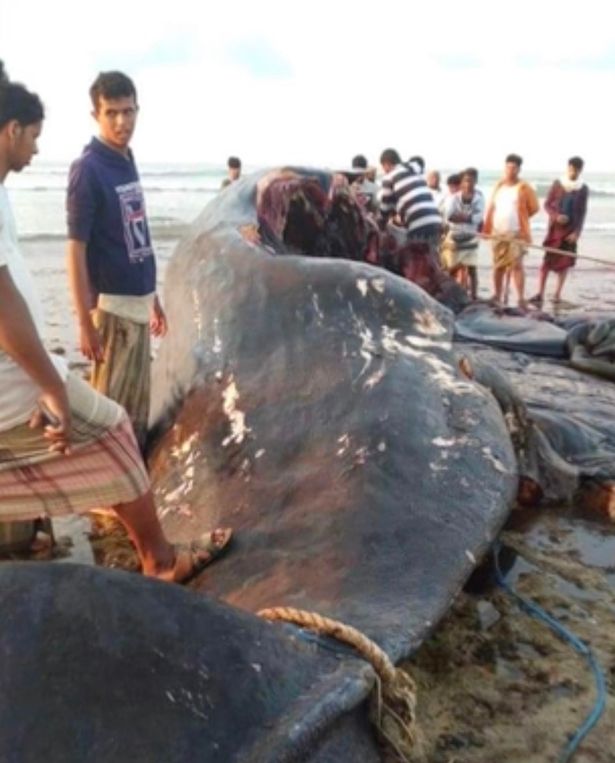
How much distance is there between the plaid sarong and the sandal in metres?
0.28

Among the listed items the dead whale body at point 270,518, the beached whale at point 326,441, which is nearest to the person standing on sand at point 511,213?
the dead whale body at point 270,518

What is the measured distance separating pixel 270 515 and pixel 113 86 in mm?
2219

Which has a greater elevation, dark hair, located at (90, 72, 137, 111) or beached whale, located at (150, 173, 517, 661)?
dark hair, located at (90, 72, 137, 111)

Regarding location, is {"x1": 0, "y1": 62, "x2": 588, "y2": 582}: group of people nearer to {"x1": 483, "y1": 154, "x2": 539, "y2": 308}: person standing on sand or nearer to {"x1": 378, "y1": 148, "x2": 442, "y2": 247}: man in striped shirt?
{"x1": 378, "y1": 148, "x2": 442, "y2": 247}: man in striped shirt

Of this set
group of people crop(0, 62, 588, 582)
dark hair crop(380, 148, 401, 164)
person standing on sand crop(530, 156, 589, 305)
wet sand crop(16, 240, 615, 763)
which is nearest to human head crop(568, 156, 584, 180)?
person standing on sand crop(530, 156, 589, 305)

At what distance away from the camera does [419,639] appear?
209cm

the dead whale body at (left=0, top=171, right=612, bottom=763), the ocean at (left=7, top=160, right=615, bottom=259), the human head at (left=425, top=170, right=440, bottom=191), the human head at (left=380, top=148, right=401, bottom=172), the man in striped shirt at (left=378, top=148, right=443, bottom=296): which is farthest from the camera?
the ocean at (left=7, top=160, right=615, bottom=259)

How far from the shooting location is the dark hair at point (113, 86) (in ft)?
13.2

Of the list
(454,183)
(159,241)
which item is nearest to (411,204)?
(454,183)

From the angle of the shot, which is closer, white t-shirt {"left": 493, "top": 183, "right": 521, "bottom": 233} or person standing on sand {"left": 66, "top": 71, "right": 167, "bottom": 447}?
person standing on sand {"left": 66, "top": 71, "right": 167, "bottom": 447}

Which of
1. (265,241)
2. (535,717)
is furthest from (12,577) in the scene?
(265,241)

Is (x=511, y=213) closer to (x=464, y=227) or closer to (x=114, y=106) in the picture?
(x=464, y=227)

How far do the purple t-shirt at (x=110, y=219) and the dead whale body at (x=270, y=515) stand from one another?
274 mm

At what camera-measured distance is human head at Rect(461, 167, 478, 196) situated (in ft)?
40.9
